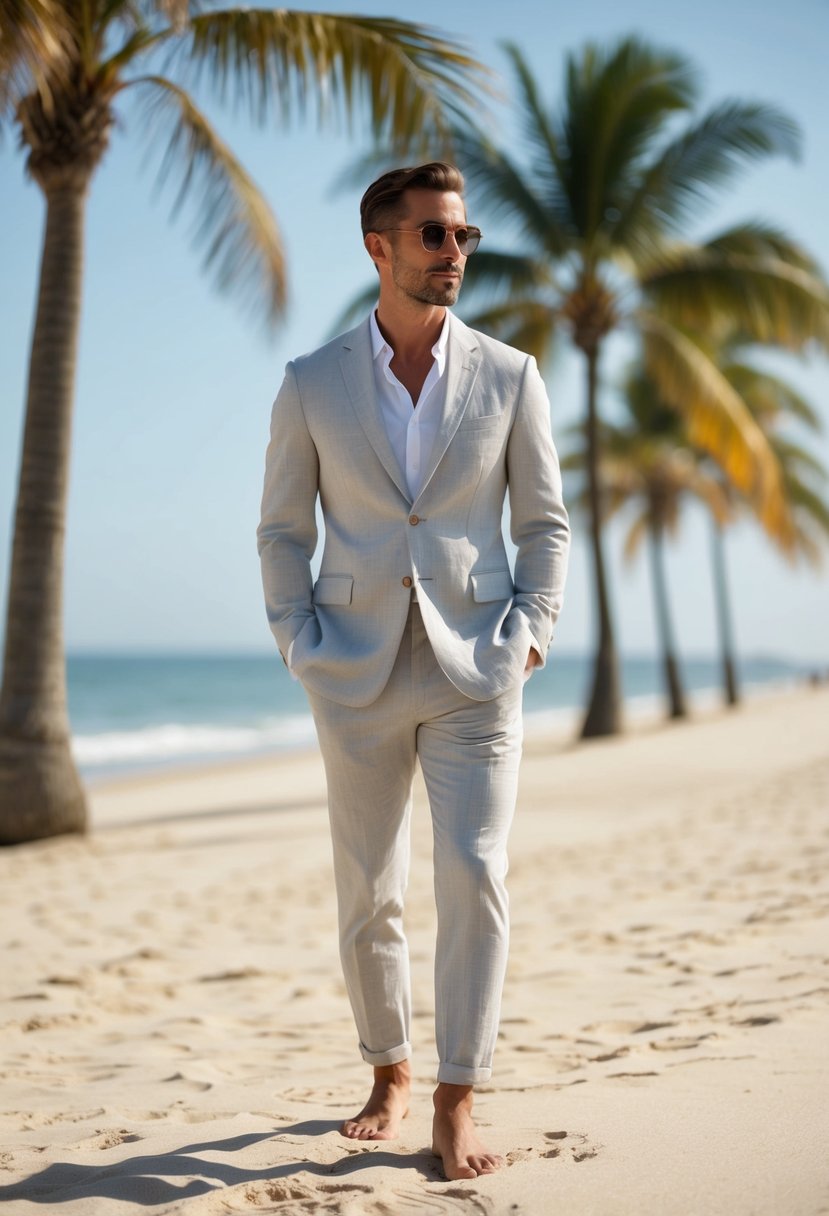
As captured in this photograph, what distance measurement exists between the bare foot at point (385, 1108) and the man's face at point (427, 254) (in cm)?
178

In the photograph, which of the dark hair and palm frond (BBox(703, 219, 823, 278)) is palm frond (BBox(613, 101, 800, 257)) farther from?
the dark hair

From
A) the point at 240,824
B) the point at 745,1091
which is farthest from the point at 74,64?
the point at 745,1091

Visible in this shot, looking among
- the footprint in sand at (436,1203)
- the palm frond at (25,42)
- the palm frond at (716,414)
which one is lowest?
the footprint in sand at (436,1203)

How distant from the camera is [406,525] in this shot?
8.24 ft

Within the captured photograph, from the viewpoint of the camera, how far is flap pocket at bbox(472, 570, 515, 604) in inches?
100.0

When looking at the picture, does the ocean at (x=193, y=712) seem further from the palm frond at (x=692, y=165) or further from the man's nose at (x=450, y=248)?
the man's nose at (x=450, y=248)

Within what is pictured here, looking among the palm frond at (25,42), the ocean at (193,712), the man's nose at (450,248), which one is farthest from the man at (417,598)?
the ocean at (193,712)

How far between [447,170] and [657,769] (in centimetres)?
1079

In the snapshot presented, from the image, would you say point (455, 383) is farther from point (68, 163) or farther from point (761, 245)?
point (761, 245)

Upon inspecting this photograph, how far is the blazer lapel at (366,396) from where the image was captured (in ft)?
8.29

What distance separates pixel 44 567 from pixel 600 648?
10.3 m

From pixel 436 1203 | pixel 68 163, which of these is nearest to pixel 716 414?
pixel 68 163

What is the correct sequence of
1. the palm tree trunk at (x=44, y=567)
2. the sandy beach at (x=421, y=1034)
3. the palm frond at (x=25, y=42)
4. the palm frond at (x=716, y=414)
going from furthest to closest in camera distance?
1. the palm frond at (x=716, y=414)
2. the palm tree trunk at (x=44, y=567)
3. the palm frond at (x=25, y=42)
4. the sandy beach at (x=421, y=1034)

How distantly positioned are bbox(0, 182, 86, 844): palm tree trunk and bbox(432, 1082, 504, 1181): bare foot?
644 cm
